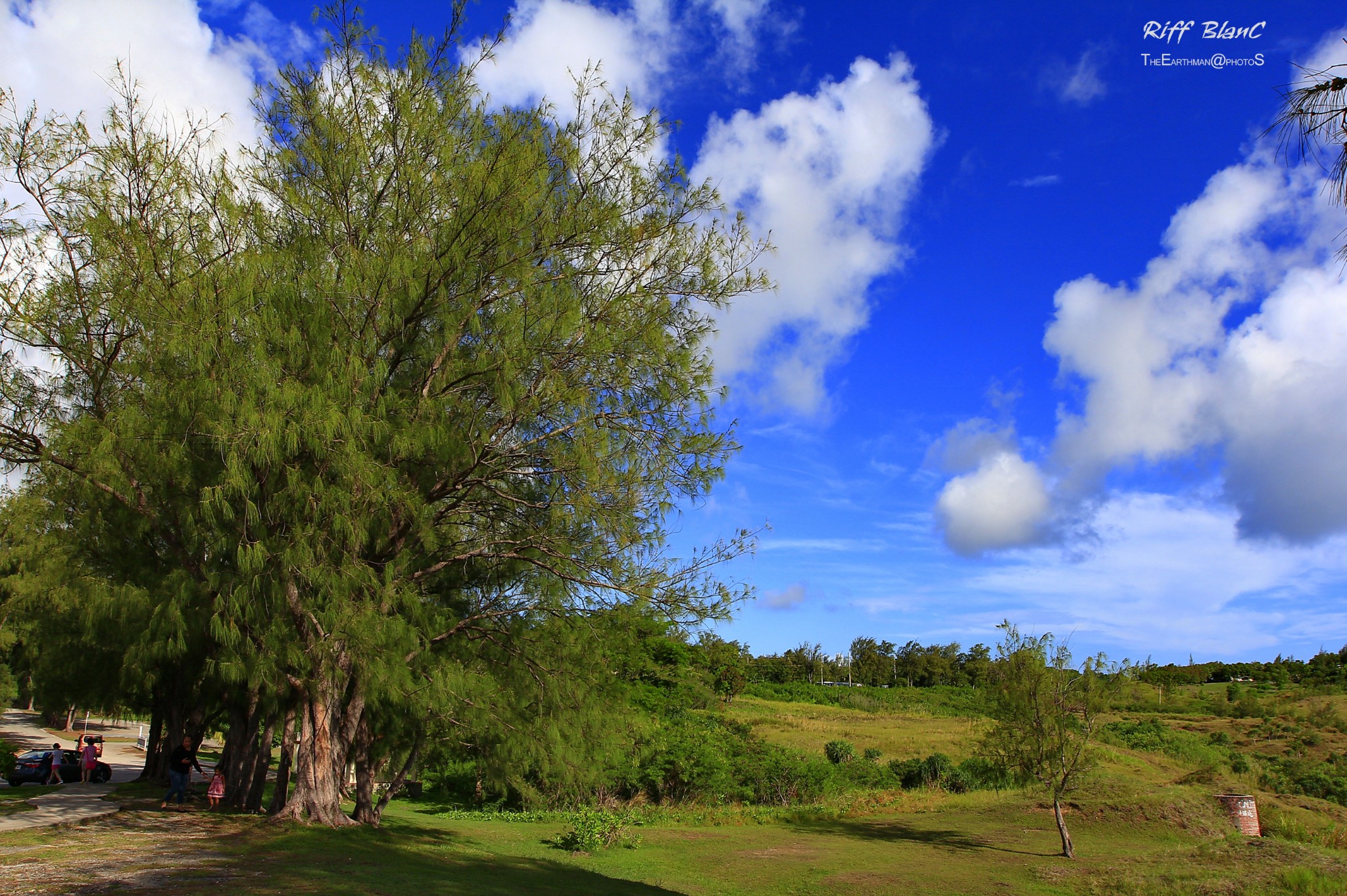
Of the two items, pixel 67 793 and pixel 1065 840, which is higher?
pixel 1065 840

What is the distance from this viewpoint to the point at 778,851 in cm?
1806

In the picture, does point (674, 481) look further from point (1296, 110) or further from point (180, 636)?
point (1296, 110)

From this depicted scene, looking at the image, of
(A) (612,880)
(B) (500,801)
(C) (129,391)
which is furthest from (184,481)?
(B) (500,801)

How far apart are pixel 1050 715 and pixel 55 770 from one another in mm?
25670

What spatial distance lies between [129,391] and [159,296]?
1386 mm

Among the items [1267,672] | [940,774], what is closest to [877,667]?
[1267,672]

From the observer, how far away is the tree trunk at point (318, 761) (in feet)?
37.6

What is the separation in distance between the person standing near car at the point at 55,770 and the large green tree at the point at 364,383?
14.4 meters

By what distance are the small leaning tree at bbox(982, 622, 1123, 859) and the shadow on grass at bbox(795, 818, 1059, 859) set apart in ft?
5.42

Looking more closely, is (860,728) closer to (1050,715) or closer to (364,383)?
(1050,715)

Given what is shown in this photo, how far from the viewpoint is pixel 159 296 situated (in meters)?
9.98

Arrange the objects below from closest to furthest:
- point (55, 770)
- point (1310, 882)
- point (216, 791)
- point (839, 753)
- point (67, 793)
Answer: point (1310, 882) < point (216, 791) < point (67, 793) < point (55, 770) < point (839, 753)

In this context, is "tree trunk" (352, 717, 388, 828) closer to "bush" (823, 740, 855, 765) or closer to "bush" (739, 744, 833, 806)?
"bush" (739, 744, 833, 806)

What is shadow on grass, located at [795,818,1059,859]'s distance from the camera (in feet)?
60.3
